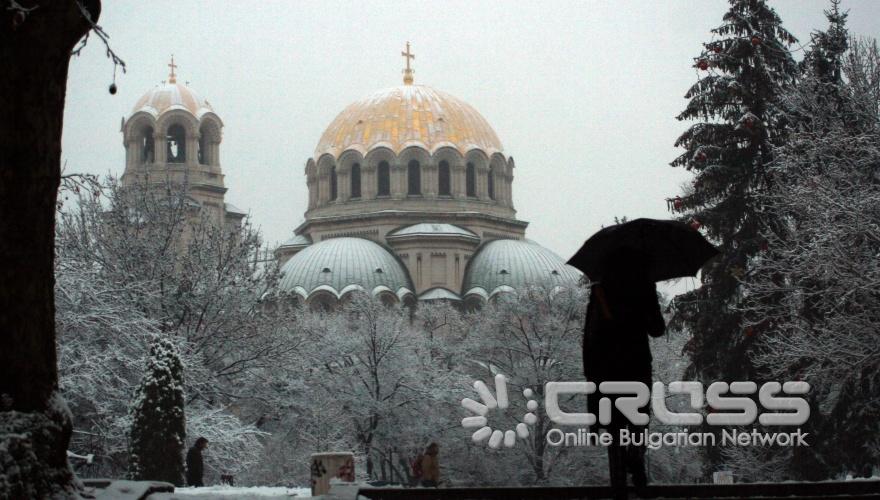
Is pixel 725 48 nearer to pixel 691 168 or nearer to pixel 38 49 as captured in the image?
pixel 691 168

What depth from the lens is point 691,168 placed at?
25734 millimetres

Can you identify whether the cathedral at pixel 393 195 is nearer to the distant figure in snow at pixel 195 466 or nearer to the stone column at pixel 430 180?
the stone column at pixel 430 180

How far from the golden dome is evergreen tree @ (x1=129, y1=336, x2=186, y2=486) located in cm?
5264

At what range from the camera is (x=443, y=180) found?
72938mm

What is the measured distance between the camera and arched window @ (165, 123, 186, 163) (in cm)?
6488

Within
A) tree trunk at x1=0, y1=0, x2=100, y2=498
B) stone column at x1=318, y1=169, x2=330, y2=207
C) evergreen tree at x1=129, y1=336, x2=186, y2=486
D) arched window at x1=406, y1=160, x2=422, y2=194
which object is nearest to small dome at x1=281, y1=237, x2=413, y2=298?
arched window at x1=406, y1=160, x2=422, y2=194

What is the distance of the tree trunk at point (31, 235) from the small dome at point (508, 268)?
57.4 metres

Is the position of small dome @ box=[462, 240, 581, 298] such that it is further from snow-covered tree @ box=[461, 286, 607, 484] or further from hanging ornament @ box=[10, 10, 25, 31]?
hanging ornament @ box=[10, 10, 25, 31]

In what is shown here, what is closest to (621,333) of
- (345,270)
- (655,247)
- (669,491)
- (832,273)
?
(669,491)

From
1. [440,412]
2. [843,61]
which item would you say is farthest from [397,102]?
[843,61]

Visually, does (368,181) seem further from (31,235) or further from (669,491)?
(31,235)

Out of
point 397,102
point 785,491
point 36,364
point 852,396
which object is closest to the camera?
point 36,364

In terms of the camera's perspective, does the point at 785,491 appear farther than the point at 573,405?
No

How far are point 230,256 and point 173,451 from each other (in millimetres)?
12044
